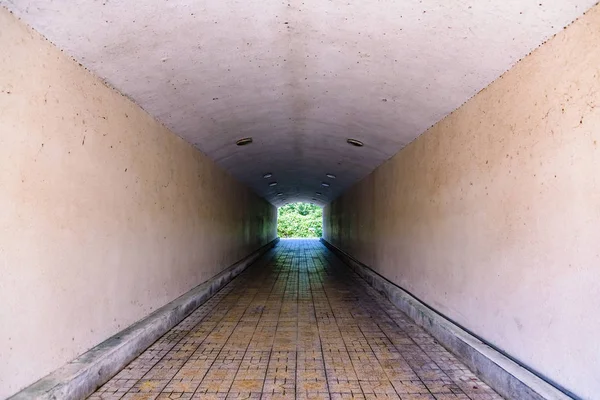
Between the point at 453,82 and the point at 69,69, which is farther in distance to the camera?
the point at 453,82

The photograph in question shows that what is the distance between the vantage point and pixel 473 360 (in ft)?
11.5

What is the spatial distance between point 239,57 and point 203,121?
188cm

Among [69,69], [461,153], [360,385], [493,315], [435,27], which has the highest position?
[435,27]

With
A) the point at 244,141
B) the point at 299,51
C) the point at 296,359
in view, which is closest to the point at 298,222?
Result: the point at 244,141

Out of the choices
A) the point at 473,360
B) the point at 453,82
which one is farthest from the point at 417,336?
the point at 453,82

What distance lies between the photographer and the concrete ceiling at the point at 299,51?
107 inches

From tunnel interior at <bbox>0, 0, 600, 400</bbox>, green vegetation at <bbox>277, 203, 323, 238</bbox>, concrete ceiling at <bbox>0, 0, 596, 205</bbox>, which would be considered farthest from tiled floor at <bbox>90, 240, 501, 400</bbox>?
green vegetation at <bbox>277, 203, 323, 238</bbox>

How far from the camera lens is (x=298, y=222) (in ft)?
124

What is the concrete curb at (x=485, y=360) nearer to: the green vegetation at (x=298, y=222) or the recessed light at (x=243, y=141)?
the recessed light at (x=243, y=141)

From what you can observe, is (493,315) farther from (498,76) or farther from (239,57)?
(239,57)

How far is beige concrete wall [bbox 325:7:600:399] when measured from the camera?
2.41m

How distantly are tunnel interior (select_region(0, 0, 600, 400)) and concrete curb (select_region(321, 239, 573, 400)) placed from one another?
0.02 m

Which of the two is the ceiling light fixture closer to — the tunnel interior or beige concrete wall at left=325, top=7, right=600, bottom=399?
the tunnel interior

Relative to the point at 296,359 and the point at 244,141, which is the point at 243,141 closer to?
the point at 244,141
